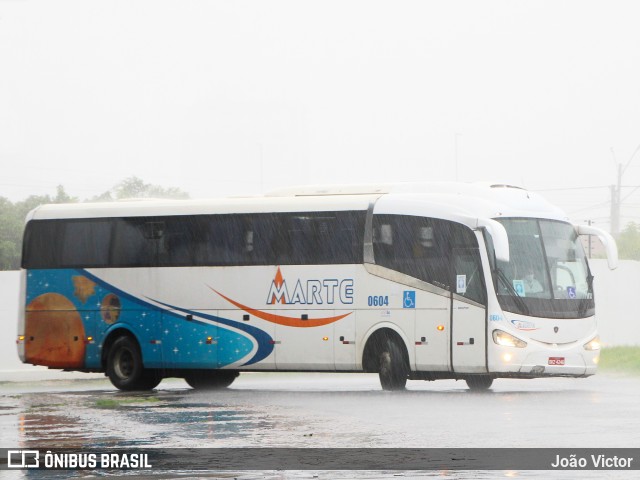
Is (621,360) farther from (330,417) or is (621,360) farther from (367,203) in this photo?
(330,417)

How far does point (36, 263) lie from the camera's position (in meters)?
28.0

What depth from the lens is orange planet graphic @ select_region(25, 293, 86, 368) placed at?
90.1 ft

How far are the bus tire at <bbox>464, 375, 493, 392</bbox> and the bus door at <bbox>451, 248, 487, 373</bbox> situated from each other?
1920 mm

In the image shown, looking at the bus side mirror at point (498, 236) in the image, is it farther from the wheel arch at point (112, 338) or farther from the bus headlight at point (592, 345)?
the wheel arch at point (112, 338)

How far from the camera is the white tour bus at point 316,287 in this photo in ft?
78.1

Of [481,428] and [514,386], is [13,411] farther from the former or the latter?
[514,386]

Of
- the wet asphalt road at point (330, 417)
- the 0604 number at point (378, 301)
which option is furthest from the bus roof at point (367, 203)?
the wet asphalt road at point (330, 417)

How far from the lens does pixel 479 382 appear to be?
1020 inches

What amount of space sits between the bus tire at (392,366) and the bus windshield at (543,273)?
2.12 metres

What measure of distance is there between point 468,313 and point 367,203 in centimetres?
298

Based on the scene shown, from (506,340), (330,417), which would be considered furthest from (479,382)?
(330,417)

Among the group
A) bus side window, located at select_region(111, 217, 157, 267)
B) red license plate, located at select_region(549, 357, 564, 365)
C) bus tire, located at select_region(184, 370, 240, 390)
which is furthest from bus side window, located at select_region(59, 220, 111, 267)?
red license plate, located at select_region(549, 357, 564, 365)

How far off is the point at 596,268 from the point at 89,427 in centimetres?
3013

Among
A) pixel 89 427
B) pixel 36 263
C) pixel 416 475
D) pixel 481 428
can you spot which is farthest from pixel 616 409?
pixel 36 263
